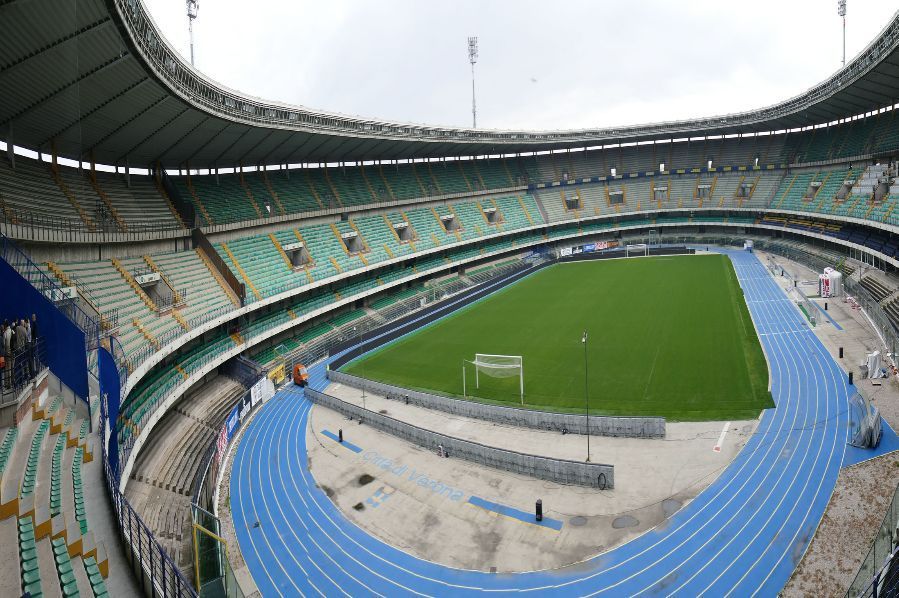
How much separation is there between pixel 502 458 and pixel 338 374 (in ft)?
37.2

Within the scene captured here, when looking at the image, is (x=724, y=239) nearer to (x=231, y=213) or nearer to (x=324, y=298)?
(x=324, y=298)

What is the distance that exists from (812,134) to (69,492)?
61.9 metres

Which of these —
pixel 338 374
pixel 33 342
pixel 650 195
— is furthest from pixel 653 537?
Answer: pixel 650 195

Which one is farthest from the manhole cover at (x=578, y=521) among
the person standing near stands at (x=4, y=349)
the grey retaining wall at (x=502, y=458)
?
the person standing near stands at (x=4, y=349)

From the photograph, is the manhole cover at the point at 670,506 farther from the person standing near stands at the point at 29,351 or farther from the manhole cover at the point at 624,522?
the person standing near stands at the point at 29,351

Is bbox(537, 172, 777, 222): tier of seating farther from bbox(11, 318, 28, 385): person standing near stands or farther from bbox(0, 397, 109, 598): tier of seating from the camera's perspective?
bbox(0, 397, 109, 598): tier of seating

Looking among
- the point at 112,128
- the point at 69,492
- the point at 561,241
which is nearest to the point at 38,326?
the point at 69,492

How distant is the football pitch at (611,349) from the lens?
18984mm

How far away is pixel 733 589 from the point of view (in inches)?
399

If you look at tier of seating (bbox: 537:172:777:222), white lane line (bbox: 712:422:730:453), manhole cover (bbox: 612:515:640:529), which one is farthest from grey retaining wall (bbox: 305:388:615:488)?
tier of seating (bbox: 537:172:777:222)

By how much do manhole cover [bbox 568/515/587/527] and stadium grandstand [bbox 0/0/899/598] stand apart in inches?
1.9

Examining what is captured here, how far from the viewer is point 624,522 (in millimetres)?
12430

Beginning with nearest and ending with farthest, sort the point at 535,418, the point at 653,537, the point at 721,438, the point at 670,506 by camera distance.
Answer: the point at 653,537 < the point at 670,506 < the point at 721,438 < the point at 535,418

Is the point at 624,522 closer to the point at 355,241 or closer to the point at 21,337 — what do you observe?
the point at 21,337
